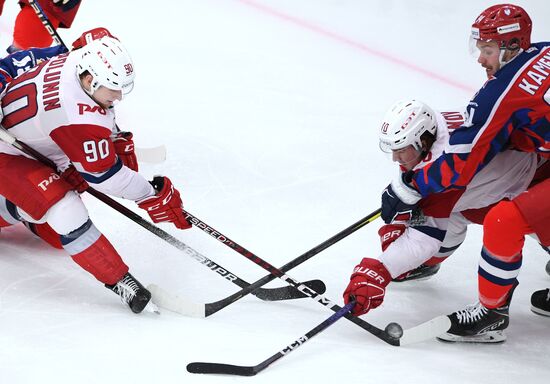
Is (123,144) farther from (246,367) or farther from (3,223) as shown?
(246,367)

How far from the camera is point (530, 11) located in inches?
217

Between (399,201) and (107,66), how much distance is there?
1091mm

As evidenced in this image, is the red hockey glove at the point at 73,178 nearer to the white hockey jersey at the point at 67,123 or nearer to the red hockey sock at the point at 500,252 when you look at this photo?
the white hockey jersey at the point at 67,123

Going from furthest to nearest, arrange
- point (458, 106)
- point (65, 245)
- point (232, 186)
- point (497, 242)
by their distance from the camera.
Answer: point (458, 106) < point (232, 186) < point (65, 245) < point (497, 242)

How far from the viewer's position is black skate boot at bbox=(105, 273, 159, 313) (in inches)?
121

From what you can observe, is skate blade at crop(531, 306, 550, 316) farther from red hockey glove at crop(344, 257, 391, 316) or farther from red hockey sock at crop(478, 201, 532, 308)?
red hockey glove at crop(344, 257, 391, 316)

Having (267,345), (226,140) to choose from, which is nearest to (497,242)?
(267,345)

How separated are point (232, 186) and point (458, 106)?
1.51m

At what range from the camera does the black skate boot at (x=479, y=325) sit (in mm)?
3100

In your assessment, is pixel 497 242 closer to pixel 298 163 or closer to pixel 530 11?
pixel 298 163

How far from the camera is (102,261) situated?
3.12m

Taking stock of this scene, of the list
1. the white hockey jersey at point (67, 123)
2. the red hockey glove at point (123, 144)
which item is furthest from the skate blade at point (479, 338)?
the red hockey glove at point (123, 144)

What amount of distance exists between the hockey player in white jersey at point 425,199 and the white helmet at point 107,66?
89 centimetres

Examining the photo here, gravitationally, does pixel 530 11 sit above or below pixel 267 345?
above
